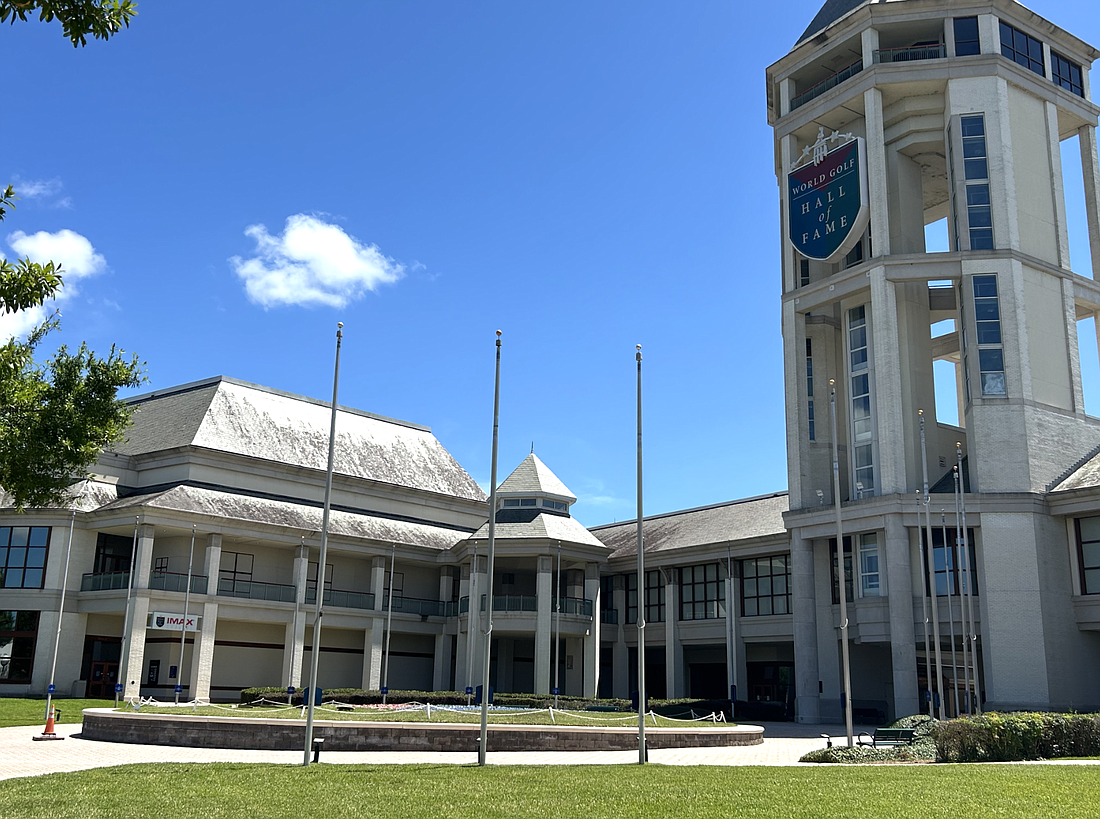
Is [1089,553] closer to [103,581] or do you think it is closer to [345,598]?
[345,598]

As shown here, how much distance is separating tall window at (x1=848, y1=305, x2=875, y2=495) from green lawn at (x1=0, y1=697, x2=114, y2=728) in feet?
115

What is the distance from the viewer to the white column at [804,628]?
46188 mm

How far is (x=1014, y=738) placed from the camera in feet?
80.4

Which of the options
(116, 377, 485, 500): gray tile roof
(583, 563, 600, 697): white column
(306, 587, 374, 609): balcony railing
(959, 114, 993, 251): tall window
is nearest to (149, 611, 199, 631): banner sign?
(306, 587, 374, 609): balcony railing

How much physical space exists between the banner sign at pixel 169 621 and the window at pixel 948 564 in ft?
114

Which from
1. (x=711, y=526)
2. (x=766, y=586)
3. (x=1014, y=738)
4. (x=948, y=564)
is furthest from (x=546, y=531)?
(x=1014, y=738)

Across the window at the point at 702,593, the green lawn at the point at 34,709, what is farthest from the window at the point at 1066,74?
the green lawn at the point at 34,709

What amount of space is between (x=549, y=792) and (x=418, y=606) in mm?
43274

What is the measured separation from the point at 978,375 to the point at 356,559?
35.8 meters

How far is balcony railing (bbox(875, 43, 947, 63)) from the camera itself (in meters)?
49.4

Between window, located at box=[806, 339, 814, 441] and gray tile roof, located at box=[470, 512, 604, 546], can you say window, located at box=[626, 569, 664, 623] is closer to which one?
gray tile roof, located at box=[470, 512, 604, 546]

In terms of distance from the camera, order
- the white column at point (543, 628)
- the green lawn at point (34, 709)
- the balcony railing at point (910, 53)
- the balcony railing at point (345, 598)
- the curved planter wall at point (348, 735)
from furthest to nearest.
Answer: the balcony railing at point (345, 598)
the white column at point (543, 628)
the balcony railing at point (910, 53)
the green lawn at point (34, 709)
the curved planter wall at point (348, 735)

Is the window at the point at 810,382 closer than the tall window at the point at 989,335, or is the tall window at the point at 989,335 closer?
the tall window at the point at 989,335

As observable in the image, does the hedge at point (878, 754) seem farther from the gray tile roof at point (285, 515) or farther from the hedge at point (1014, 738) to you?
the gray tile roof at point (285, 515)
